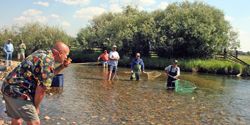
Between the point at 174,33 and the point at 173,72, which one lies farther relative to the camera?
the point at 174,33

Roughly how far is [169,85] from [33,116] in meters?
14.9

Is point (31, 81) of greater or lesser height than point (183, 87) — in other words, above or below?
above

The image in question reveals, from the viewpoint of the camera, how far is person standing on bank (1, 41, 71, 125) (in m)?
6.00

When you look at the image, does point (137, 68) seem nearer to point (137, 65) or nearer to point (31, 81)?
point (137, 65)

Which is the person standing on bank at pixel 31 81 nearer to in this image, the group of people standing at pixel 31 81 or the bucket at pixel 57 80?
the group of people standing at pixel 31 81

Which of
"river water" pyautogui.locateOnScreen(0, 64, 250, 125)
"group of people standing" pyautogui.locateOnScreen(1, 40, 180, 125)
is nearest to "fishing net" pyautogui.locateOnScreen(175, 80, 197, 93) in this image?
"river water" pyautogui.locateOnScreen(0, 64, 250, 125)

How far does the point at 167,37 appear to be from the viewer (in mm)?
43781

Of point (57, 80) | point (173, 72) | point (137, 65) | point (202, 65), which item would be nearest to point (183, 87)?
point (173, 72)

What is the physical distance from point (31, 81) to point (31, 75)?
116 mm

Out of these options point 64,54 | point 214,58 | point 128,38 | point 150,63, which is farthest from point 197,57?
point 64,54

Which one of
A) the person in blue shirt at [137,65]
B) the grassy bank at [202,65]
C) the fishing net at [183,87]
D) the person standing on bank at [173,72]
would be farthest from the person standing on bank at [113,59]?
the grassy bank at [202,65]

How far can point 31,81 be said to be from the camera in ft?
20.0

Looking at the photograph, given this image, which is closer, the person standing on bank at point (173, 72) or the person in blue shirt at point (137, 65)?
the person standing on bank at point (173, 72)

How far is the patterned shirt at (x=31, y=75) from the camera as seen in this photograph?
5.99 m
